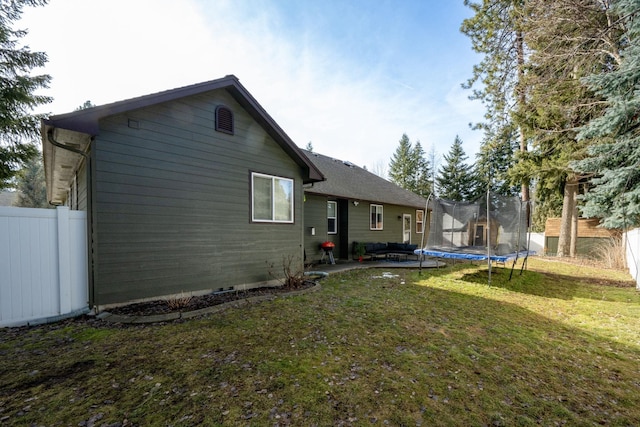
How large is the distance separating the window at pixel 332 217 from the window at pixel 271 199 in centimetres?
416

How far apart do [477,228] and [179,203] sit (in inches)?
335

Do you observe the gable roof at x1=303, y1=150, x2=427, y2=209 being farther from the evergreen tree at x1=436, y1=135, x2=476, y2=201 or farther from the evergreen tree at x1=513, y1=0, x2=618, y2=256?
the evergreen tree at x1=436, y1=135, x2=476, y2=201

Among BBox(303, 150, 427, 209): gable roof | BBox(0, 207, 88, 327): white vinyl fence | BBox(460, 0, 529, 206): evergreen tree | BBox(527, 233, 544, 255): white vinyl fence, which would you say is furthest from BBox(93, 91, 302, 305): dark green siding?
BBox(527, 233, 544, 255): white vinyl fence

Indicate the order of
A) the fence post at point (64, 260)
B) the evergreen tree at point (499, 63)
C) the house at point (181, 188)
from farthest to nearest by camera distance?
the evergreen tree at point (499, 63)
the house at point (181, 188)
the fence post at point (64, 260)

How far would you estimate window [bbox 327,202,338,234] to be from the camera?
1137 centimetres

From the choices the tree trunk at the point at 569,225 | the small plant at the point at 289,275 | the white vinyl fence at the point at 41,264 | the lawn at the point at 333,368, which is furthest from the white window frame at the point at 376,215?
the white vinyl fence at the point at 41,264

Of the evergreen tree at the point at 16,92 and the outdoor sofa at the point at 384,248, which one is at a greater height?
the evergreen tree at the point at 16,92

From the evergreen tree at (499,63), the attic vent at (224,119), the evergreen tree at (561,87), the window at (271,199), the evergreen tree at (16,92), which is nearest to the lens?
the attic vent at (224,119)

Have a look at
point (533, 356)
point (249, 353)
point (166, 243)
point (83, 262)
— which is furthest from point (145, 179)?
point (533, 356)

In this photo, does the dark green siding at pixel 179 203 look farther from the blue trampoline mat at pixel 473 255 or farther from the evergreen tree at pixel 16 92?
the evergreen tree at pixel 16 92

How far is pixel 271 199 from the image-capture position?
6930 mm

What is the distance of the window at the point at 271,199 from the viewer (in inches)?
259

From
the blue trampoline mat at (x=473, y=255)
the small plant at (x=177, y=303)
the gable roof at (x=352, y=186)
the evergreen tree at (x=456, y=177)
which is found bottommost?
the small plant at (x=177, y=303)

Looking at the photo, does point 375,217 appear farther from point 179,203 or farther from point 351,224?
point 179,203
